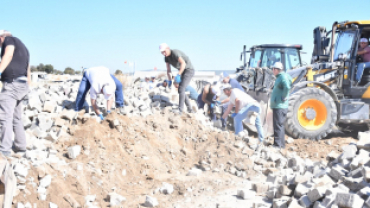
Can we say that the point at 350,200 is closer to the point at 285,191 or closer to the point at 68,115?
the point at 285,191

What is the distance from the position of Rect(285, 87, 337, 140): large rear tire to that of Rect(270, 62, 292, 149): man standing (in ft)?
3.34

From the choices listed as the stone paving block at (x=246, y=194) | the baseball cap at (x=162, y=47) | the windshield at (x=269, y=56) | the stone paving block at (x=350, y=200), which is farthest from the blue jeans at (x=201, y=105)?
the stone paving block at (x=350, y=200)

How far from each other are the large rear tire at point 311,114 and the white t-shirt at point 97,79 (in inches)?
151

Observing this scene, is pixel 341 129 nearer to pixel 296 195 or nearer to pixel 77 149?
pixel 296 195

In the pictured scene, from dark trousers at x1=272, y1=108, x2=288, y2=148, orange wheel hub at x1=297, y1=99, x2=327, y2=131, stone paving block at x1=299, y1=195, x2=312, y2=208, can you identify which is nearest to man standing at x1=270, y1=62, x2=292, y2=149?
dark trousers at x1=272, y1=108, x2=288, y2=148

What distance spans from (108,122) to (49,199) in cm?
221

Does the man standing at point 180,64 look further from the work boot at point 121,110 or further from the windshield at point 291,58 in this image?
the windshield at point 291,58

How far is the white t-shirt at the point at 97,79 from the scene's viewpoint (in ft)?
22.3

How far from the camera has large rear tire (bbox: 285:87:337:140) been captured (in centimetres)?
810

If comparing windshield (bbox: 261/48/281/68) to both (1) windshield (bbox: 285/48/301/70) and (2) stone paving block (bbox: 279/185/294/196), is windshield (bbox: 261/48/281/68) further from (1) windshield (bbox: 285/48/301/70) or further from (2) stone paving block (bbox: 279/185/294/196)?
(2) stone paving block (bbox: 279/185/294/196)

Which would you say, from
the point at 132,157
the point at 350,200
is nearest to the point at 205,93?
the point at 132,157

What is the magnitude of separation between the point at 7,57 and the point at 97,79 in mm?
2207

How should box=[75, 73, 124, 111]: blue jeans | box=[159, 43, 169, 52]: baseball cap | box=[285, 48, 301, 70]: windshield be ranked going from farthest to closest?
1. box=[285, 48, 301, 70]: windshield
2. box=[159, 43, 169, 52]: baseball cap
3. box=[75, 73, 124, 111]: blue jeans

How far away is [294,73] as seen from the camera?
8.73 meters
